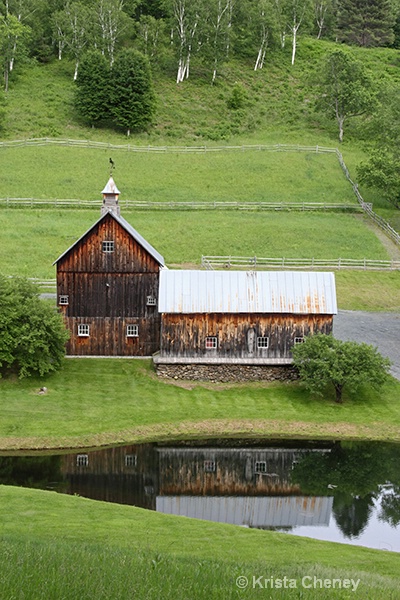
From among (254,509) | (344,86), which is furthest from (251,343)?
(344,86)

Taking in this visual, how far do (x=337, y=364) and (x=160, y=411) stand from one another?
9.39m

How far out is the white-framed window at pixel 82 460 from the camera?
119 feet

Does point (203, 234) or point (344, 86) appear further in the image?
point (344, 86)

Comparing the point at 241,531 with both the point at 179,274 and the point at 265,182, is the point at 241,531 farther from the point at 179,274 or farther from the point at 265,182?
the point at 265,182

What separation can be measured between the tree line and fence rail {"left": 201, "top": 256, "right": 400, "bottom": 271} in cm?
4399

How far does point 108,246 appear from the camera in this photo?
4806 cm

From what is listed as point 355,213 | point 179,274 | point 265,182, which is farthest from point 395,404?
point 265,182

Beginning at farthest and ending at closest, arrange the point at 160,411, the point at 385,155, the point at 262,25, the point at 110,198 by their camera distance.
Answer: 1. the point at 262,25
2. the point at 385,155
3. the point at 110,198
4. the point at 160,411

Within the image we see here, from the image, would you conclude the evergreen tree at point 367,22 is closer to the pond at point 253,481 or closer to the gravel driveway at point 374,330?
the gravel driveway at point 374,330

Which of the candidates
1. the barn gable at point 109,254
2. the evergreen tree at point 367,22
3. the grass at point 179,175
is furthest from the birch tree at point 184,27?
the barn gable at point 109,254

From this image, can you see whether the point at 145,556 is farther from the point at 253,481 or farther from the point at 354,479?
the point at 354,479

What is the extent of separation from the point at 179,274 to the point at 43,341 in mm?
8675

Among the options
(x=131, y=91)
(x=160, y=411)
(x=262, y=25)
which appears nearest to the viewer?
(x=160, y=411)

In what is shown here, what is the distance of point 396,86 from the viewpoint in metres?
98.3
